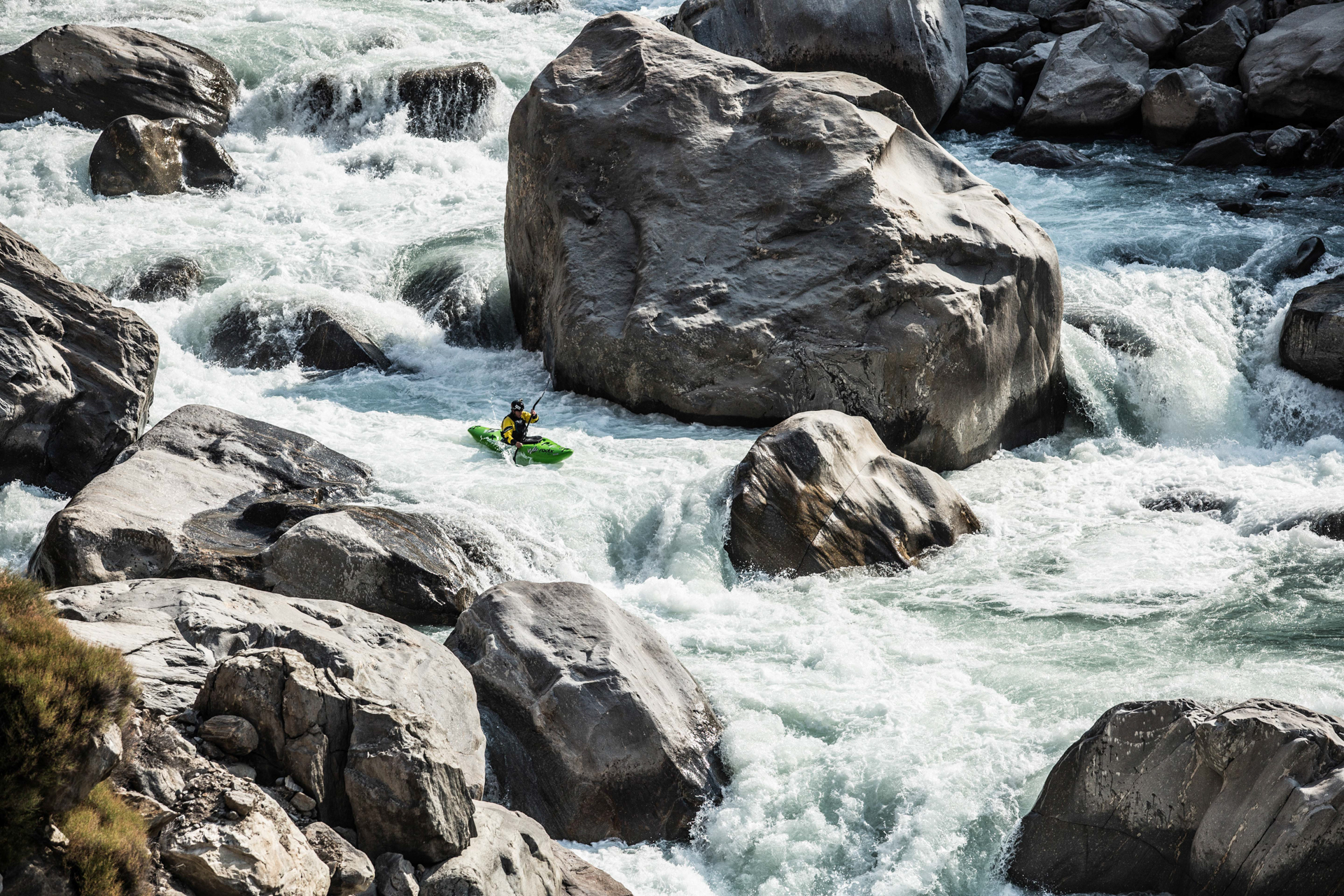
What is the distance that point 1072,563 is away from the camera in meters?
8.76

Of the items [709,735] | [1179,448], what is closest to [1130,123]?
[1179,448]

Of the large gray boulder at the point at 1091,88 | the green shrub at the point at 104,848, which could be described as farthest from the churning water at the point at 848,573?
the green shrub at the point at 104,848

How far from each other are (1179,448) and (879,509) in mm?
4211

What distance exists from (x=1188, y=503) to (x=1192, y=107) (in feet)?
34.3

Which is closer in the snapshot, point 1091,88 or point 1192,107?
point 1192,107

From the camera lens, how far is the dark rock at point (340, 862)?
414 centimetres

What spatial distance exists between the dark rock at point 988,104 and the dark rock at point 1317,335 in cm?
818

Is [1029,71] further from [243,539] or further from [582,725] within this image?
[582,725]

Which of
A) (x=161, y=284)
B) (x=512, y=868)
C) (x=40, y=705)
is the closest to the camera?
(x=40, y=705)

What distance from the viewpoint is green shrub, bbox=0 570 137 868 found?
3504mm

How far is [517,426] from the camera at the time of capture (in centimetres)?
976

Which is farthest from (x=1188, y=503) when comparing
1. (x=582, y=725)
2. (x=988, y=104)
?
(x=988, y=104)

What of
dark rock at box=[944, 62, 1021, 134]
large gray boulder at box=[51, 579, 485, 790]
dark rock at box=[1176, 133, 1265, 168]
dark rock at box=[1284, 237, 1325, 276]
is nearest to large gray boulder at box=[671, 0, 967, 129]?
dark rock at box=[944, 62, 1021, 134]

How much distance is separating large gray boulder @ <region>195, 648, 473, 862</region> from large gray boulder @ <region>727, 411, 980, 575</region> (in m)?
4.27
